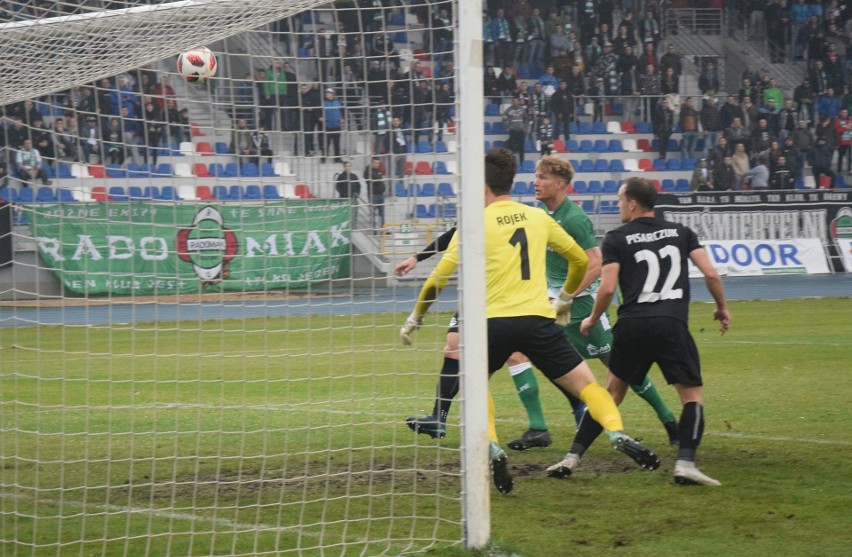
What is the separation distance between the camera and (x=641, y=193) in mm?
6465

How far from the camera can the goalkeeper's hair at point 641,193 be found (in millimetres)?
6469

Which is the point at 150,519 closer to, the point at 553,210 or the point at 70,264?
the point at 553,210

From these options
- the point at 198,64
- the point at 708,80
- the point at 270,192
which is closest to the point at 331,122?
the point at 198,64

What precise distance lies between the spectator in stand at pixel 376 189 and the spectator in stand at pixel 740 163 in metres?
19.1

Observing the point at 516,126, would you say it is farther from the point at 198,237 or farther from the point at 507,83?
the point at 198,237

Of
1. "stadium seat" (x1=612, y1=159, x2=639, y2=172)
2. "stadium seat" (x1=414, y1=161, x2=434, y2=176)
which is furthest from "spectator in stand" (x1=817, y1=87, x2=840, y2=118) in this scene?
"stadium seat" (x1=414, y1=161, x2=434, y2=176)

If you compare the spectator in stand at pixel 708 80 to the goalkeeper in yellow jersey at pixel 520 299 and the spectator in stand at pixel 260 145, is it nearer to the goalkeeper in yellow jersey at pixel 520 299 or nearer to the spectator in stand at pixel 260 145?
the spectator in stand at pixel 260 145

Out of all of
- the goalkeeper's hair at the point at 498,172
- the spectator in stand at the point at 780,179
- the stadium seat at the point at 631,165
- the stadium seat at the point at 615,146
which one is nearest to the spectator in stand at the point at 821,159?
Answer: the spectator in stand at the point at 780,179

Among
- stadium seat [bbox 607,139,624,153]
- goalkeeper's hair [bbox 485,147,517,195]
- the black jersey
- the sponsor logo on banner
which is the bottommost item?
the sponsor logo on banner

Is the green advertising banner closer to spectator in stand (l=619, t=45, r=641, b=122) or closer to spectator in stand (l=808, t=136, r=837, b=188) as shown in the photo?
spectator in stand (l=619, t=45, r=641, b=122)

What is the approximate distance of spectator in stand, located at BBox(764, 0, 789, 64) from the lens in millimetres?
31500

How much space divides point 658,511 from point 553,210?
2582 mm

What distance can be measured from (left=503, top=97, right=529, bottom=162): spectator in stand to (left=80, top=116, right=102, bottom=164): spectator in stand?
61.8 ft

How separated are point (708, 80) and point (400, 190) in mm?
23534
